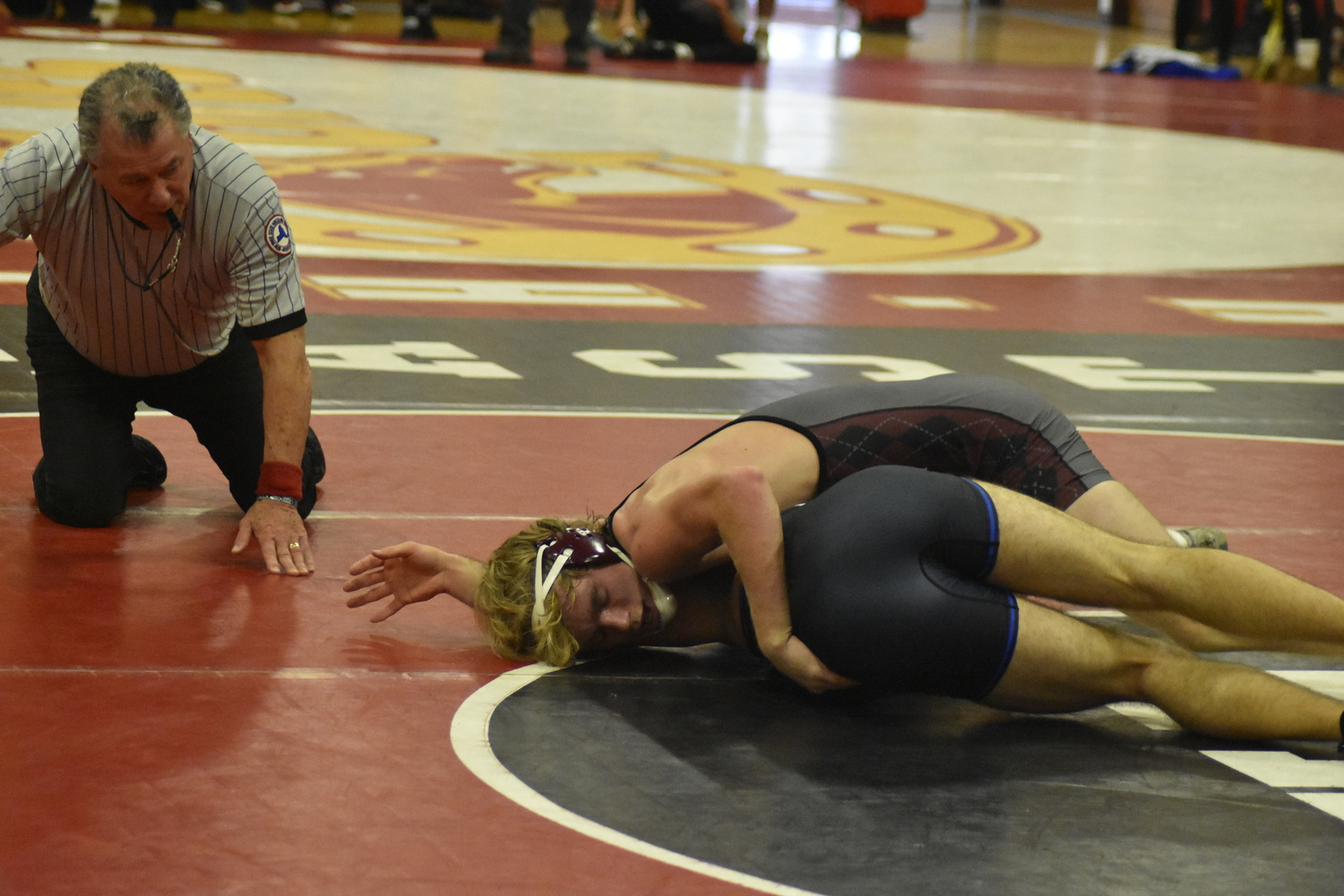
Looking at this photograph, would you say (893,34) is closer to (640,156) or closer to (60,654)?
(640,156)

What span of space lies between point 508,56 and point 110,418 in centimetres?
1322

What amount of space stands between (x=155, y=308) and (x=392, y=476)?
78 centimetres

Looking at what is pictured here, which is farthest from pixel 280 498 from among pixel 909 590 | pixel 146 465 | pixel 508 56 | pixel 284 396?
pixel 508 56

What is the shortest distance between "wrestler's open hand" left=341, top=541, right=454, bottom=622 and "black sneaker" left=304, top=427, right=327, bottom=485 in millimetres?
861

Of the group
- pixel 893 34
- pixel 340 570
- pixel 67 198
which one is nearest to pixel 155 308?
pixel 67 198

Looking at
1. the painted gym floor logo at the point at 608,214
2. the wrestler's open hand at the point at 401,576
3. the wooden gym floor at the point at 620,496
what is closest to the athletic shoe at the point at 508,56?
the wooden gym floor at the point at 620,496

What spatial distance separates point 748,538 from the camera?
2979mm

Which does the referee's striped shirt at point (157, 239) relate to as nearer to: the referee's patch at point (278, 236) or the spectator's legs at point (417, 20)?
the referee's patch at point (278, 236)

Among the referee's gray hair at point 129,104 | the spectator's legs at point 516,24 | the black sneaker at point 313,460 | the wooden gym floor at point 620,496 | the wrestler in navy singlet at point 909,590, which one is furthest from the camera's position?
the spectator's legs at point 516,24

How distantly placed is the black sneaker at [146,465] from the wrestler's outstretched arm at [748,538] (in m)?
1.81

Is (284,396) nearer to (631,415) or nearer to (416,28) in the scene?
(631,415)

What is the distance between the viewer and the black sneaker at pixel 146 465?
4.41 metres

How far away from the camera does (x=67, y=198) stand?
384 centimetres

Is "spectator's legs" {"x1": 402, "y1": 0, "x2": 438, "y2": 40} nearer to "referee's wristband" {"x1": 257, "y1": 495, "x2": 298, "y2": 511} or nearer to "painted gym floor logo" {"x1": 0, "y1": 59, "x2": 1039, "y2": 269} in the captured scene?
"painted gym floor logo" {"x1": 0, "y1": 59, "x2": 1039, "y2": 269}
